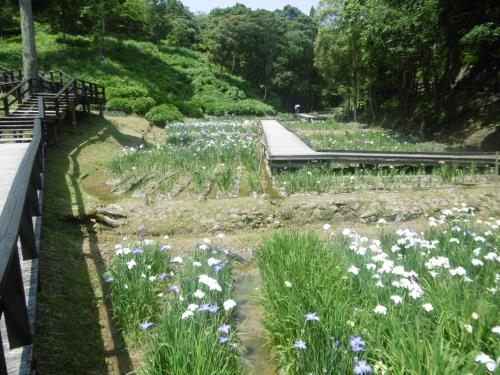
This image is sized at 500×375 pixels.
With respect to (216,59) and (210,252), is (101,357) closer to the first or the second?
(210,252)

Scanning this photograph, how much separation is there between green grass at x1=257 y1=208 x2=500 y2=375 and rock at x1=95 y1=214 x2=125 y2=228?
3.71 meters

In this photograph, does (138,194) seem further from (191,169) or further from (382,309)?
(382,309)

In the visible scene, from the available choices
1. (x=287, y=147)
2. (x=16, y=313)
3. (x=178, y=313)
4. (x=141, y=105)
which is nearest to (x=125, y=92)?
(x=141, y=105)

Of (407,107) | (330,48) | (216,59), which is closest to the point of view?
(407,107)

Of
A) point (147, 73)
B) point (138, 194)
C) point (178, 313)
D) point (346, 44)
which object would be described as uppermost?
point (346, 44)

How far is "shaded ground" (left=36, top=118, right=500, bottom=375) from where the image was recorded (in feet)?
12.7

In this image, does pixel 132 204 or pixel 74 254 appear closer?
pixel 74 254

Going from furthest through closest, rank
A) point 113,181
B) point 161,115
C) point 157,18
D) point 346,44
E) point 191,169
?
point 157,18, point 346,44, point 161,115, point 191,169, point 113,181

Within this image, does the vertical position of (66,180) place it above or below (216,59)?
below

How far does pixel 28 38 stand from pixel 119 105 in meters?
9.27

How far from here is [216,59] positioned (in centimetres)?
4772

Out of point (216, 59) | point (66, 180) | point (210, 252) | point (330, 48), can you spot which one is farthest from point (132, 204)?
point (216, 59)

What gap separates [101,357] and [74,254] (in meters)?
2.72

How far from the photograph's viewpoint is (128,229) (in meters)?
7.21
